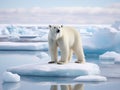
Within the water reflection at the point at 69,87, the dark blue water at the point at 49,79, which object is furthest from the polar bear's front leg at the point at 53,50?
the water reflection at the point at 69,87

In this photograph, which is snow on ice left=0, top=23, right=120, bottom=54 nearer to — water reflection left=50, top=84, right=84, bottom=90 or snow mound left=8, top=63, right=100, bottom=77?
snow mound left=8, top=63, right=100, bottom=77

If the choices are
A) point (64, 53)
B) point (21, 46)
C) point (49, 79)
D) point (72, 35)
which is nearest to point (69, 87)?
point (49, 79)

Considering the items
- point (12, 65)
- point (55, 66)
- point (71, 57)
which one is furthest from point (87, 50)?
point (12, 65)

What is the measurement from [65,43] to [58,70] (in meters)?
0.21

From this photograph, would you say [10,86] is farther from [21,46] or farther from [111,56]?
[111,56]

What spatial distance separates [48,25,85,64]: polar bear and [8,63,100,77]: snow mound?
0.09 m

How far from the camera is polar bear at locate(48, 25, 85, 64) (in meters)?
2.73

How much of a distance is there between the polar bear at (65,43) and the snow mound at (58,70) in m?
0.09

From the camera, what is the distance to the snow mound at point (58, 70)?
2.70m

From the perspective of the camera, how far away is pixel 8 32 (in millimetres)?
3010

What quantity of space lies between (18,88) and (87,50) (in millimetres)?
714

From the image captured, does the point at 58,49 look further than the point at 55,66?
Yes

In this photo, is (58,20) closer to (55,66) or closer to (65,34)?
(65,34)

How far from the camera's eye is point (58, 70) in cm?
270
